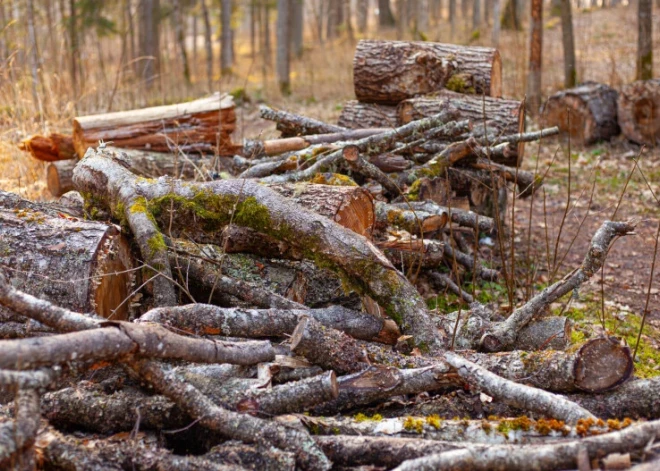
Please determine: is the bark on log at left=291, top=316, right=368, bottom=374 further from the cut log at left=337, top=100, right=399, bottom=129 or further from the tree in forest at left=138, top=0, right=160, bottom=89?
the tree in forest at left=138, top=0, right=160, bottom=89

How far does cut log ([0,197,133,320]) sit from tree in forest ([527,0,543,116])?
384 inches

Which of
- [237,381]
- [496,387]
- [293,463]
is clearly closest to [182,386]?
[237,381]

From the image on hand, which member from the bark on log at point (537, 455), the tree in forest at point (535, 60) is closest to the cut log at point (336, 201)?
the bark on log at point (537, 455)

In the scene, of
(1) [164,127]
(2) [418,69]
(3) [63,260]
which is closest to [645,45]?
(2) [418,69]

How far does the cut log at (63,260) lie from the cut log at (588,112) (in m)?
8.89

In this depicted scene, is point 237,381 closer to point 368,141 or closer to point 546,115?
point 368,141

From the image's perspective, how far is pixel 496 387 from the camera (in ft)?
9.07

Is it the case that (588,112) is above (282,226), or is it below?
above

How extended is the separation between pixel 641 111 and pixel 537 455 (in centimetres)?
950

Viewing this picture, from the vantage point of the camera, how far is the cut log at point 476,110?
659cm

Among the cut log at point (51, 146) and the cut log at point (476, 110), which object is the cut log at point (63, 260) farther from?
the cut log at point (476, 110)

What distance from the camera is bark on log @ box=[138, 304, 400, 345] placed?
3.06 metres

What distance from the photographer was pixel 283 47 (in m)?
17.1

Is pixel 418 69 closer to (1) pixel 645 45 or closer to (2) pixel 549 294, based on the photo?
(2) pixel 549 294
